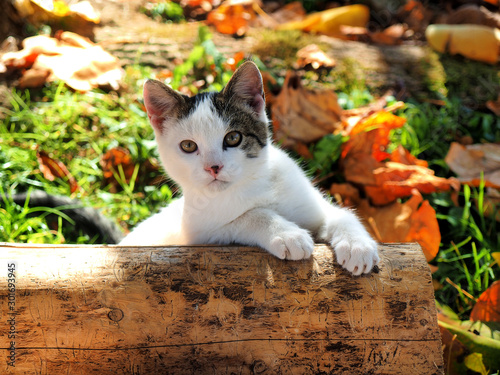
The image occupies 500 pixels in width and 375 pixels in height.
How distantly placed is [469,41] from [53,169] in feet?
13.2

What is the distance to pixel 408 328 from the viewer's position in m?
1.58

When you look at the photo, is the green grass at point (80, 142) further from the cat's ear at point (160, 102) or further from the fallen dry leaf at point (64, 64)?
the cat's ear at point (160, 102)

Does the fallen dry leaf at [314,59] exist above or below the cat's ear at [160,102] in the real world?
below

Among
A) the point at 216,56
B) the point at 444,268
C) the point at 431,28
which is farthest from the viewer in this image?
the point at 431,28

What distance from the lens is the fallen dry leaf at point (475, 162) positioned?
2.80 metres

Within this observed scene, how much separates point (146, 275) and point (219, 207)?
497 millimetres

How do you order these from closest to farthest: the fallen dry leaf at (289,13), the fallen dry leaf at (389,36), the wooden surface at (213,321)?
the wooden surface at (213,321)
the fallen dry leaf at (389,36)
the fallen dry leaf at (289,13)

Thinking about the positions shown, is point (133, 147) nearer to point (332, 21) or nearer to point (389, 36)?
point (332, 21)

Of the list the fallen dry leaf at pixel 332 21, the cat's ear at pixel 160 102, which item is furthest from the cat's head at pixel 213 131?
the fallen dry leaf at pixel 332 21

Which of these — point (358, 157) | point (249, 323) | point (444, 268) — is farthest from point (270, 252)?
point (358, 157)

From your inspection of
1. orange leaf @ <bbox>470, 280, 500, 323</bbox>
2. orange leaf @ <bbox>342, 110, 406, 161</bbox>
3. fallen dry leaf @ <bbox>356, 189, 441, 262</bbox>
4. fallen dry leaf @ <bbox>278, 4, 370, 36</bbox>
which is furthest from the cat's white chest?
fallen dry leaf @ <bbox>278, 4, 370, 36</bbox>

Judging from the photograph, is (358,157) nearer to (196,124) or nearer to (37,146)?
(196,124)

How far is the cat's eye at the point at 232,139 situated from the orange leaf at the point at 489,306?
149 centimetres

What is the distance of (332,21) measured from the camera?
4.88 m
